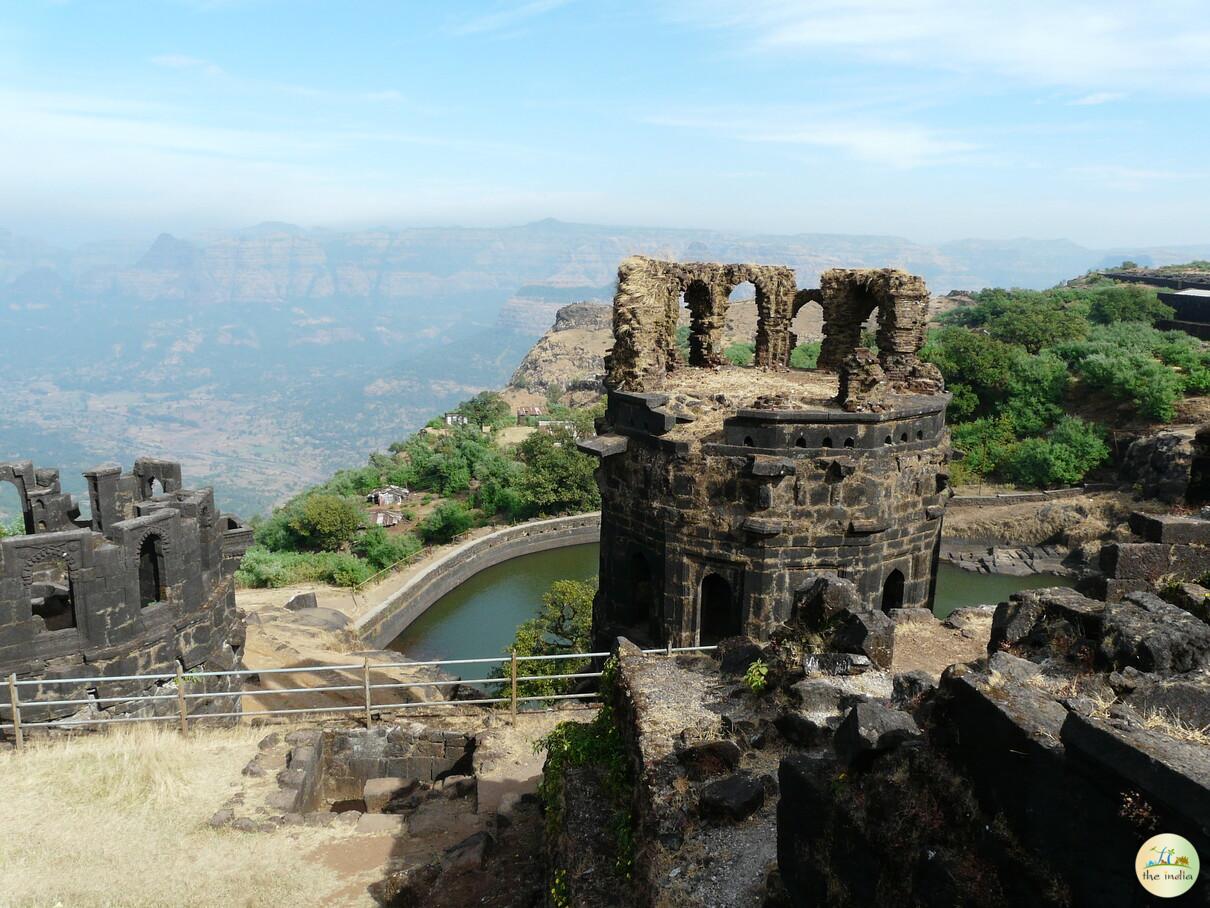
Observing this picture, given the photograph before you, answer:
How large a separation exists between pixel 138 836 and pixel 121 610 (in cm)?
465

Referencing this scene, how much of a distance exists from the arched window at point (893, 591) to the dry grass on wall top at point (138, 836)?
32.0 ft

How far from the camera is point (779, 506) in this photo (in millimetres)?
13391

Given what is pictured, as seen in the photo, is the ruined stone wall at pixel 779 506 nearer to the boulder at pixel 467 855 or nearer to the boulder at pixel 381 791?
the boulder at pixel 381 791

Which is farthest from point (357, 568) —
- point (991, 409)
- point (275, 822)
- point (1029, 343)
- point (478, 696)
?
point (1029, 343)

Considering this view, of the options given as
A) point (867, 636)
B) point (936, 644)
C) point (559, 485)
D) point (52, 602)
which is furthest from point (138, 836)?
Result: point (559, 485)

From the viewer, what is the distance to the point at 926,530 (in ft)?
48.2

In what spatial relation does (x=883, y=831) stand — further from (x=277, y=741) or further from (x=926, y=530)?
(x=926, y=530)

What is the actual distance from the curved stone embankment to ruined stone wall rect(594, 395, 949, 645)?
15941mm

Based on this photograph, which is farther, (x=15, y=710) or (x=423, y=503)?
(x=423, y=503)

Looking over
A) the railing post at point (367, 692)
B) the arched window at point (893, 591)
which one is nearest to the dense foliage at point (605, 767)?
the railing post at point (367, 692)

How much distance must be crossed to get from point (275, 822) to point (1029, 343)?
5419 centimetres

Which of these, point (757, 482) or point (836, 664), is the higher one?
point (757, 482)

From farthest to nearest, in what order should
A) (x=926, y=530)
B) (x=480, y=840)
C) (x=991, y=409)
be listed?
1. (x=991, y=409)
2. (x=926, y=530)
3. (x=480, y=840)

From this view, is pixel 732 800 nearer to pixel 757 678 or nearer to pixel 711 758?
pixel 711 758
